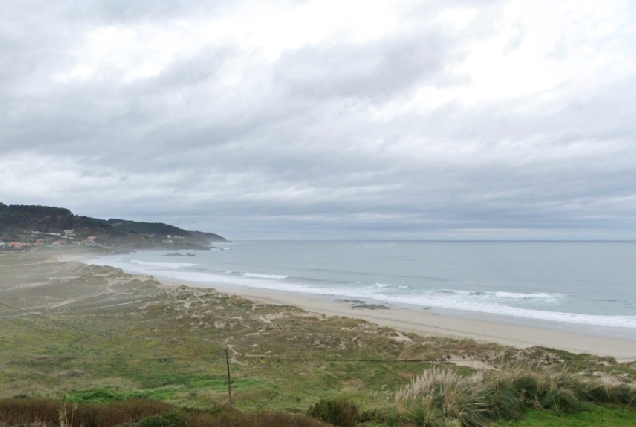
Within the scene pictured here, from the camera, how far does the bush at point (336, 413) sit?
7188 mm

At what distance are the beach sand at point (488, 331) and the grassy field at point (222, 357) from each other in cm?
262

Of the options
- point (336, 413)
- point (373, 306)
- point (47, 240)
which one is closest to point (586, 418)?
point (336, 413)

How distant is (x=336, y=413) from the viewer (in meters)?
7.33

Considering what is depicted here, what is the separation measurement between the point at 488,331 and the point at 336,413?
685 inches

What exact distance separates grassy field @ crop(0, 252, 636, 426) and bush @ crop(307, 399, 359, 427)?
0.63 m

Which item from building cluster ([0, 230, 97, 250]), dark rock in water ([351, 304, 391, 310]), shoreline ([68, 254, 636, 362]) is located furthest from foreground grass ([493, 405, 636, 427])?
building cluster ([0, 230, 97, 250])

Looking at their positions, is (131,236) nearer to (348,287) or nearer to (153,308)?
(348,287)

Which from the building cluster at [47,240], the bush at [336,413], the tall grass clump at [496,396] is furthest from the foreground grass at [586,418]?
the building cluster at [47,240]

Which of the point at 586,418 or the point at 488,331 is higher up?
the point at 586,418

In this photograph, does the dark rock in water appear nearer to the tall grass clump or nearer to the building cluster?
the tall grass clump

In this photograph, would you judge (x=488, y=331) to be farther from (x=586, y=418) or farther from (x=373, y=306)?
(x=586, y=418)

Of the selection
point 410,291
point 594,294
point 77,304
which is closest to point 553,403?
point 77,304

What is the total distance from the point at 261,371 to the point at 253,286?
106 feet

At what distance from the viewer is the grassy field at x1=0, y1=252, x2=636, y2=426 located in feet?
34.5
